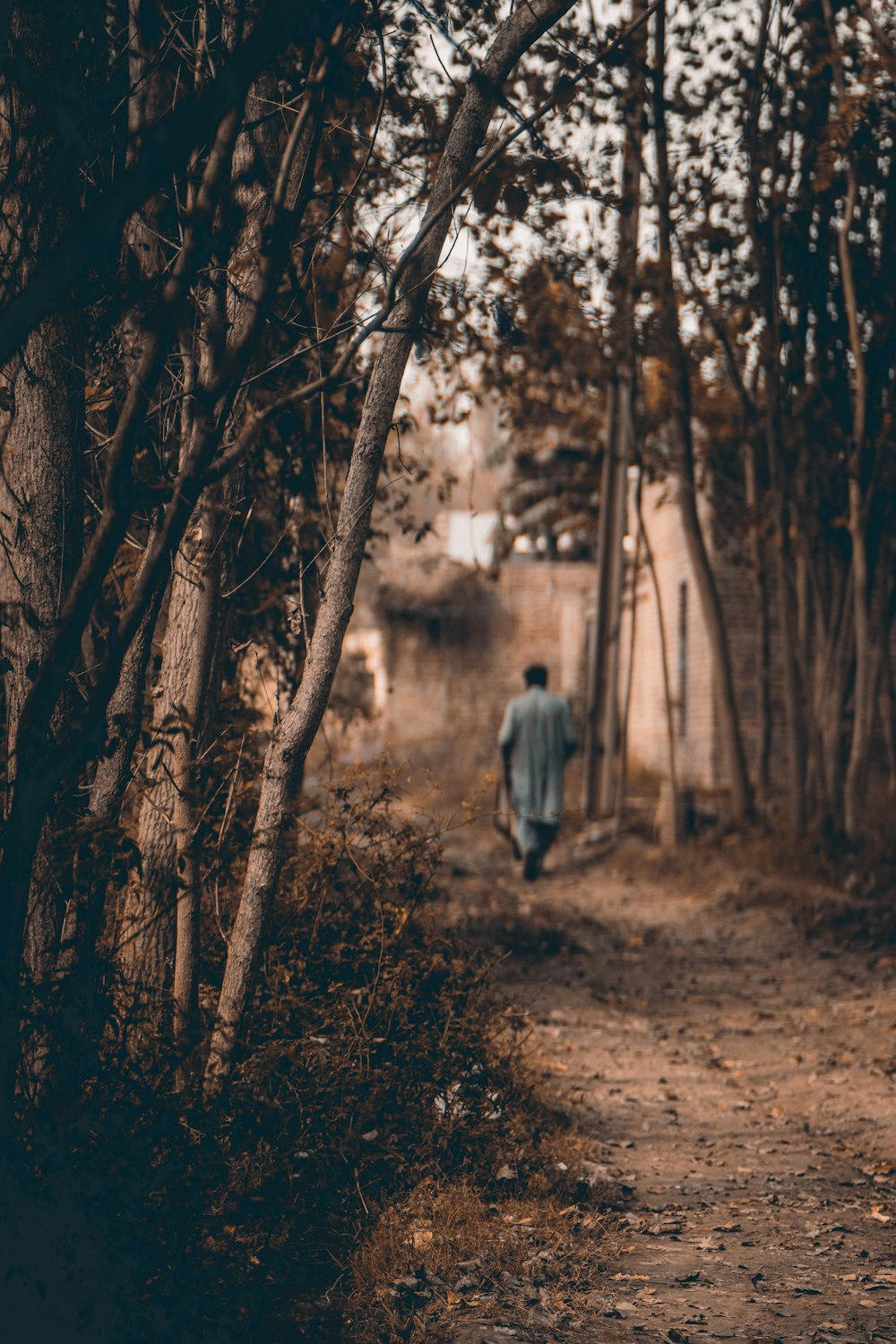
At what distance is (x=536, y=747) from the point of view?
11992 millimetres

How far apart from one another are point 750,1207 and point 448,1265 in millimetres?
1415

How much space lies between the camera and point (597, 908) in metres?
11.8

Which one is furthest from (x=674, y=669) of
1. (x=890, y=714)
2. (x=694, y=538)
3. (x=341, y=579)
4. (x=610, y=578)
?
(x=341, y=579)

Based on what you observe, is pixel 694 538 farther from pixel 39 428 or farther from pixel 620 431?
pixel 39 428

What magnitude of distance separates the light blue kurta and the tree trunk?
2.18 metres

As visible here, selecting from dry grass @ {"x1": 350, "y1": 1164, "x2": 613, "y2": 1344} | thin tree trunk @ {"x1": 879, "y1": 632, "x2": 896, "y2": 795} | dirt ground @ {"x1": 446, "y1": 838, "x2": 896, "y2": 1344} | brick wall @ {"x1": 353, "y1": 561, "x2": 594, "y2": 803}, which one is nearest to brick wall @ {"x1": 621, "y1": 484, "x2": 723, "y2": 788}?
brick wall @ {"x1": 353, "y1": 561, "x2": 594, "y2": 803}

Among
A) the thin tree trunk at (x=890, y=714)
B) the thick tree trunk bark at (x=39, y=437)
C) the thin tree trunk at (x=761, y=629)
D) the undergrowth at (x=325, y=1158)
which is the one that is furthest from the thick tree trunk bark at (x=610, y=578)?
the thick tree trunk bark at (x=39, y=437)

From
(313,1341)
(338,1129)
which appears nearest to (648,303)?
(338,1129)

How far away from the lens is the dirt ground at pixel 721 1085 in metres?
3.80

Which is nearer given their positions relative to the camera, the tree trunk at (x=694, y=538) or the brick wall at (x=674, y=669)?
the tree trunk at (x=694, y=538)

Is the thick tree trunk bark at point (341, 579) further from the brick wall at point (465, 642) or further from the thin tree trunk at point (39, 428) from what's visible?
the brick wall at point (465, 642)

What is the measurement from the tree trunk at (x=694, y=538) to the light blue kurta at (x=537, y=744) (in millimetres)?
2181

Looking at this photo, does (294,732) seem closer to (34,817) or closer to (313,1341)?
(34,817)

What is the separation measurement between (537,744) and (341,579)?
8080 millimetres
